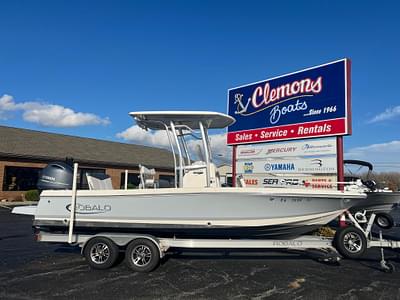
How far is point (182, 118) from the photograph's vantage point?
21.9ft

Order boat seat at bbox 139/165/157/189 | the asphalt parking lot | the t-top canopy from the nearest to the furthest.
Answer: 1. the asphalt parking lot
2. the t-top canopy
3. boat seat at bbox 139/165/157/189

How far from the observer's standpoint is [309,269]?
20.4 feet

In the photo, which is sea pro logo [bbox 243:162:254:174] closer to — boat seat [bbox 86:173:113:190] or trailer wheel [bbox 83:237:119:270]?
boat seat [bbox 86:173:113:190]

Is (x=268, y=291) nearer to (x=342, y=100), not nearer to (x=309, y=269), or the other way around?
(x=309, y=269)

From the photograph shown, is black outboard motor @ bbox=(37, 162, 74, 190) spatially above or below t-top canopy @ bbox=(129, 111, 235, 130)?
below

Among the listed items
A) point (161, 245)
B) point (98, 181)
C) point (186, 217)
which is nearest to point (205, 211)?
point (186, 217)

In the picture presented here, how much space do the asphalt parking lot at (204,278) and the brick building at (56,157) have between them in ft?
39.2

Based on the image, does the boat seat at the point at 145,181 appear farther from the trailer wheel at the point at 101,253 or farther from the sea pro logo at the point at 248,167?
the sea pro logo at the point at 248,167

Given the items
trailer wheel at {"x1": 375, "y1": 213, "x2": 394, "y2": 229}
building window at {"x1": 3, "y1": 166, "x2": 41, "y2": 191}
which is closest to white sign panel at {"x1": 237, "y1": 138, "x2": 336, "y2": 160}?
trailer wheel at {"x1": 375, "y1": 213, "x2": 394, "y2": 229}

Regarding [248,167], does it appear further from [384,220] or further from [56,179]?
[56,179]

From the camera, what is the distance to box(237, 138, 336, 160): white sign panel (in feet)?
31.6

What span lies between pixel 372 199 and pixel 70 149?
22435 mm

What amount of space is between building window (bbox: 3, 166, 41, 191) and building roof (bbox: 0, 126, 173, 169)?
0.97 meters

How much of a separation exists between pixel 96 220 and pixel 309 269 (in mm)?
4070
